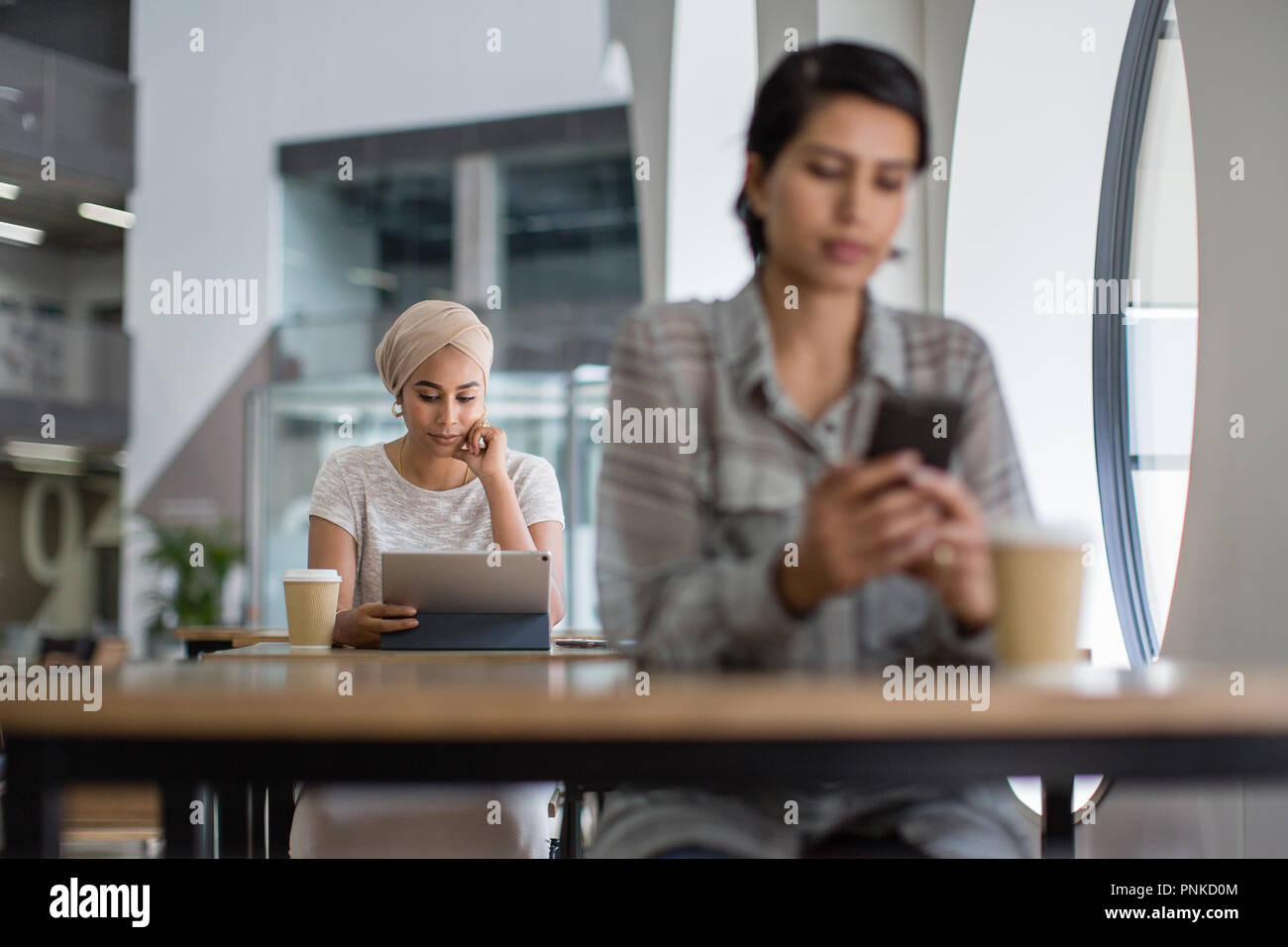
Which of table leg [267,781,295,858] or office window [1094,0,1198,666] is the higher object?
office window [1094,0,1198,666]

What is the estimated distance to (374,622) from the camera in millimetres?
1619

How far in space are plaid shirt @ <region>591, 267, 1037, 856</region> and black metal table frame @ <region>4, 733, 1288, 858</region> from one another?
23 centimetres

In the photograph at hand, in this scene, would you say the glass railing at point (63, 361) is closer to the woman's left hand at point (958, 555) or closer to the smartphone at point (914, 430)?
the smartphone at point (914, 430)

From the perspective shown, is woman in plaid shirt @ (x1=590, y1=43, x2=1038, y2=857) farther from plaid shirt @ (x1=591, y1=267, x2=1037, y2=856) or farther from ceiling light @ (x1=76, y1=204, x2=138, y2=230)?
ceiling light @ (x1=76, y1=204, x2=138, y2=230)

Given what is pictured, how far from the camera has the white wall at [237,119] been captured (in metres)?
8.09

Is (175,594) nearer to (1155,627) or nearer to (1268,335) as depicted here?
(1155,627)

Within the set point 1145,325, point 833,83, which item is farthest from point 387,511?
point 1145,325

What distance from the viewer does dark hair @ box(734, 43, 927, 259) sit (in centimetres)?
114

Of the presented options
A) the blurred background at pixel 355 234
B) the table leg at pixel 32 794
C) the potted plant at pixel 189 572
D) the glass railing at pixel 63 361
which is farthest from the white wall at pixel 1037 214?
the glass railing at pixel 63 361

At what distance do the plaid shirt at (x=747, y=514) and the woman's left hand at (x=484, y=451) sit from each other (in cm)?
73

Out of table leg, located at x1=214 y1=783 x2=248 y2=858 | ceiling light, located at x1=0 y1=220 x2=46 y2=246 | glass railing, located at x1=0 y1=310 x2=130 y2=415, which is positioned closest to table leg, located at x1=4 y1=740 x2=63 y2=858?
table leg, located at x1=214 y1=783 x2=248 y2=858
